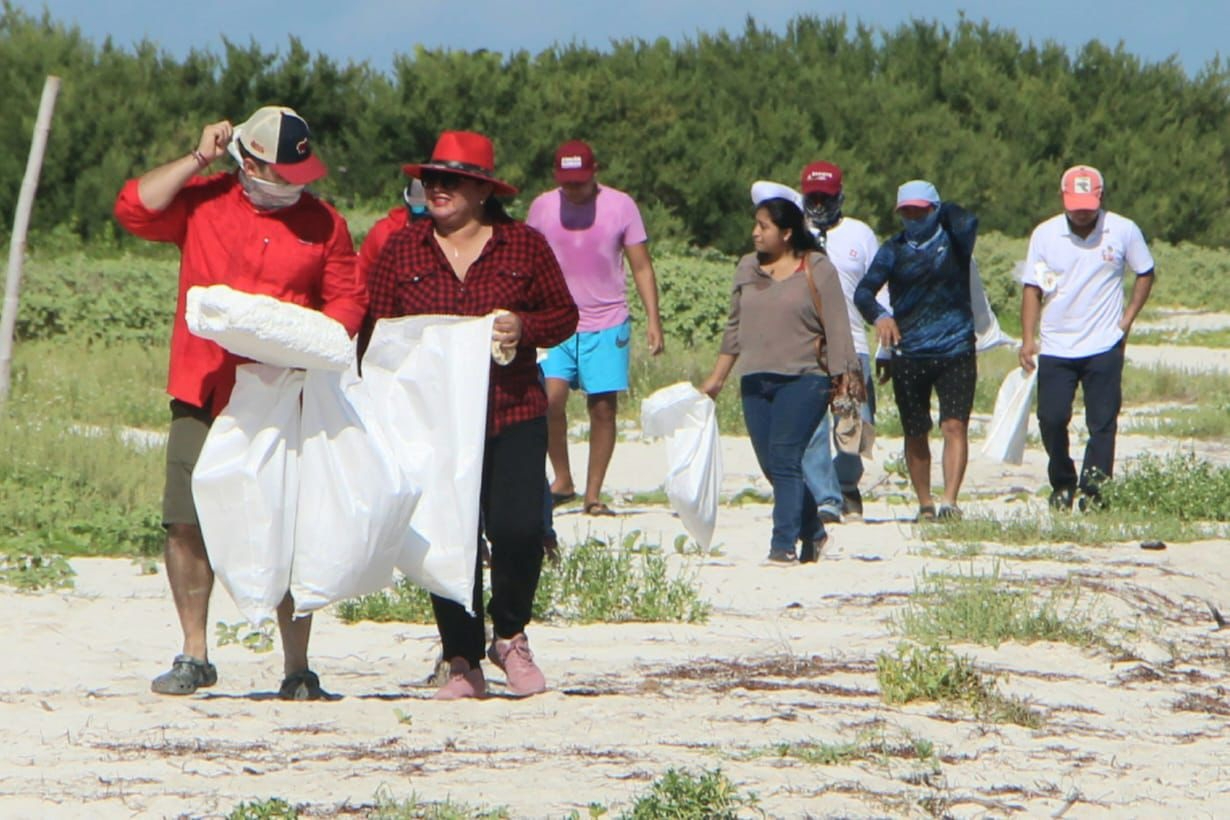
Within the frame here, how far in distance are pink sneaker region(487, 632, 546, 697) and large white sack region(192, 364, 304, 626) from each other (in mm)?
759

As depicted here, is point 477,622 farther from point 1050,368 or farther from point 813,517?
point 1050,368

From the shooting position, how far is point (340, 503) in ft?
17.7

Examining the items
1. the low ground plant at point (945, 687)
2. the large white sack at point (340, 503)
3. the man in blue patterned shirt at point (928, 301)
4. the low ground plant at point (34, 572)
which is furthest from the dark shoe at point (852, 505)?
the large white sack at point (340, 503)

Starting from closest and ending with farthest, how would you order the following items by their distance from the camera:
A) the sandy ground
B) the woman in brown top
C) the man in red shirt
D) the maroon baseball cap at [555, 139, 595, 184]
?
1. the sandy ground
2. the man in red shirt
3. the woman in brown top
4. the maroon baseball cap at [555, 139, 595, 184]

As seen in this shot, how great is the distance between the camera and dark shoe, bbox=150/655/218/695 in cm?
571

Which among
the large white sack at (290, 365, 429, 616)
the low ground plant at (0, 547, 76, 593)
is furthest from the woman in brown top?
the large white sack at (290, 365, 429, 616)

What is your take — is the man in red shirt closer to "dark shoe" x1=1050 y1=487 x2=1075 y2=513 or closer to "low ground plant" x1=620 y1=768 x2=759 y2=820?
"low ground plant" x1=620 y1=768 x2=759 y2=820

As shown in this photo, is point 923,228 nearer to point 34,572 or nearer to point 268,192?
point 34,572

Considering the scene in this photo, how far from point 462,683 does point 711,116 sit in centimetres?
2723

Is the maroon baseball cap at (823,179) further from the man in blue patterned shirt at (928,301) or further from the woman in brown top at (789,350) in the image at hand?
the woman in brown top at (789,350)

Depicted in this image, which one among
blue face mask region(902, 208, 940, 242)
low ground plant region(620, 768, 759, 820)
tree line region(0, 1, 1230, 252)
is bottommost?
low ground plant region(620, 768, 759, 820)

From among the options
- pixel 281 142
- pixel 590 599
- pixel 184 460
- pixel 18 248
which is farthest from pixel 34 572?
pixel 18 248

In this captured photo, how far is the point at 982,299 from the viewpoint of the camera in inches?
402

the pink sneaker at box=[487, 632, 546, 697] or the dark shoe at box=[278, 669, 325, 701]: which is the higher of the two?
the pink sneaker at box=[487, 632, 546, 697]
